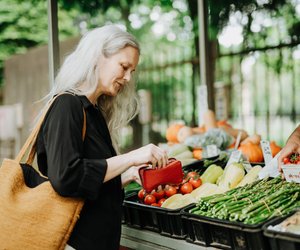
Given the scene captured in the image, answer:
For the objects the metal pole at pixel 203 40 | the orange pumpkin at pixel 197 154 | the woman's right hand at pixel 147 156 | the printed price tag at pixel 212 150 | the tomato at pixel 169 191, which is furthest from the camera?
the metal pole at pixel 203 40

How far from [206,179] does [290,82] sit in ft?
16.5

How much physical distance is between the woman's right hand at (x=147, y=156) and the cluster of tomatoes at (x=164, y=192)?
679 mm

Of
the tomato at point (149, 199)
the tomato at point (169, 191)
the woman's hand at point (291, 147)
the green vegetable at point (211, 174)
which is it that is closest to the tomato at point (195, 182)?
the green vegetable at point (211, 174)

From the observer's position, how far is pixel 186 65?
8.15 meters

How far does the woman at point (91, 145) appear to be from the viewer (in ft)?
5.97

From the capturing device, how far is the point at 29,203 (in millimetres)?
1891

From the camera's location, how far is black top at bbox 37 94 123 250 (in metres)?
1.81

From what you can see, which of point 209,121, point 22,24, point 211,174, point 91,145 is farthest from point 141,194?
point 22,24

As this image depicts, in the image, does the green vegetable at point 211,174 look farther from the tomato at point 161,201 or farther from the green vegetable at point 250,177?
the tomato at point 161,201

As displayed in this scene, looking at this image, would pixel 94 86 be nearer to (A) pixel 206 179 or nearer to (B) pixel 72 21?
(A) pixel 206 179

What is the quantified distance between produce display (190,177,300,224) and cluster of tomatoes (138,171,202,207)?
45 cm

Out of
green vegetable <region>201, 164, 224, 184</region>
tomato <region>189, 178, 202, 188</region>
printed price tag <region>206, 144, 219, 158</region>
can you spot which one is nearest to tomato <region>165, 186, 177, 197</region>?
tomato <region>189, 178, 202, 188</region>

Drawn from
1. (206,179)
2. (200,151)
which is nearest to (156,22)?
(200,151)

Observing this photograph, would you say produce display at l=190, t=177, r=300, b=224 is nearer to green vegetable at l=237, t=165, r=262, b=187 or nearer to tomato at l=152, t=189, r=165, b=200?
green vegetable at l=237, t=165, r=262, b=187
